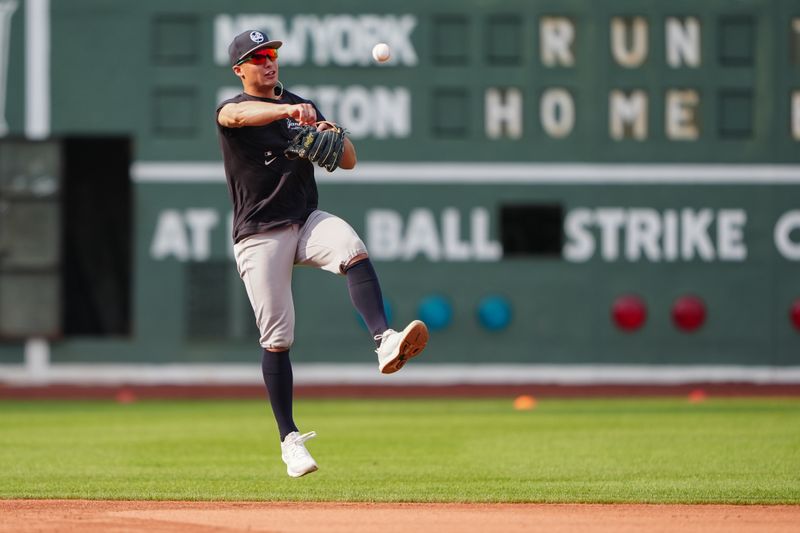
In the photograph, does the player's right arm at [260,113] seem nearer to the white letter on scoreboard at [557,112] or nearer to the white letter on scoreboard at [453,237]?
the white letter on scoreboard at [453,237]

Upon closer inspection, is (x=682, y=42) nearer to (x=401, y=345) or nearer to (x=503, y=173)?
(x=503, y=173)

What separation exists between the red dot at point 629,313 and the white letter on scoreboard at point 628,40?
2.80 m

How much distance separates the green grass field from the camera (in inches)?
352

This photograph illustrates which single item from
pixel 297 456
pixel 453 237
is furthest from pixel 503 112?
pixel 297 456

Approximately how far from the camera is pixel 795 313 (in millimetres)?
18078

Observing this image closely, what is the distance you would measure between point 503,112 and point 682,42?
2.26m

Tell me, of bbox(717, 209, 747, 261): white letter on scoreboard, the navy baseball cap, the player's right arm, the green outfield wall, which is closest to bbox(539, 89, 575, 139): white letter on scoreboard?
the green outfield wall

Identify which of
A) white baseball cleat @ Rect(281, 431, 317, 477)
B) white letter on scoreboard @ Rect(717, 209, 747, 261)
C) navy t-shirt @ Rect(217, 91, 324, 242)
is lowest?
white baseball cleat @ Rect(281, 431, 317, 477)

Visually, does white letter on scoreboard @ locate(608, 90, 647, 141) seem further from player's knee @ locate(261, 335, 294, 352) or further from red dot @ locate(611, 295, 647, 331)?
player's knee @ locate(261, 335, 294, 352)

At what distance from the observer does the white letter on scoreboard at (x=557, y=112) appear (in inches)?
721

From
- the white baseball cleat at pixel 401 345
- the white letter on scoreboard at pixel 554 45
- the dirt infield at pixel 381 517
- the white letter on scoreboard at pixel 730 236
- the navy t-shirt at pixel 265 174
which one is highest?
the white letter on scoreboard at pixel 554 45

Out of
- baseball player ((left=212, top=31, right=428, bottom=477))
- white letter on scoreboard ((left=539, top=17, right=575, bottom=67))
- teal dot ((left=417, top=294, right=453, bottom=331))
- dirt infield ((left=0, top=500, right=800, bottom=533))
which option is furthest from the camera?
white letter on scoreboard ((left=539, top=17, right=575, bottom=67))

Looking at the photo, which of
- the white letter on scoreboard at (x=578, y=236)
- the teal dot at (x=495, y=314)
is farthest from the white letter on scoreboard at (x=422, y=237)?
the white letter on scoreboard at (x=578, y=236)

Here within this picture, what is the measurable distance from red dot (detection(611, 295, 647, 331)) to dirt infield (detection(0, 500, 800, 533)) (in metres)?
9.93
